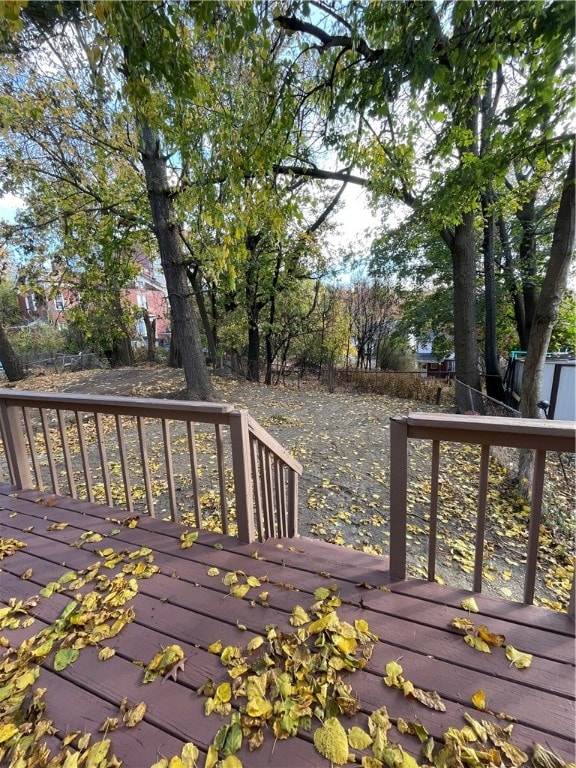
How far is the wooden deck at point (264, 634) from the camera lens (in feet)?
3.72

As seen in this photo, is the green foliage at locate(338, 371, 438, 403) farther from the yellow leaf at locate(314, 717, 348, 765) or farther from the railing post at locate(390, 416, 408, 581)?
the yellow leaf at locate(314, 717, 348, 765)

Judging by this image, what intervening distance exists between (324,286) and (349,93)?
12675 millimetres

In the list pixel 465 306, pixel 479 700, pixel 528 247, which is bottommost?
pixel 479 700

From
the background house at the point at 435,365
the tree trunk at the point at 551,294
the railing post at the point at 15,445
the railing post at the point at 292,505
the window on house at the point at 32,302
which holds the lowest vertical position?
the background house at the point at 435,365

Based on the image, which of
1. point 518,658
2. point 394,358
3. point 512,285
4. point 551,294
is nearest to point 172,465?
point 518,658

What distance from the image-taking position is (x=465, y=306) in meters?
7.61

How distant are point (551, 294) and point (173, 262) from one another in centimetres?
595

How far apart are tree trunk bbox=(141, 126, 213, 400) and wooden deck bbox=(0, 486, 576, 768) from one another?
4812mm

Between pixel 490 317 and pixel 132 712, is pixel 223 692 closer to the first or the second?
pixel 132 712

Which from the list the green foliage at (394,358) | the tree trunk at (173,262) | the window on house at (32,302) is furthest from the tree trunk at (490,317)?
the window on house at (32,302)

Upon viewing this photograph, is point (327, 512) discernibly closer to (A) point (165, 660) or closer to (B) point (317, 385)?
(A) point (165, 660)

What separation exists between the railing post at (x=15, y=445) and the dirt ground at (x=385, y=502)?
103 inches

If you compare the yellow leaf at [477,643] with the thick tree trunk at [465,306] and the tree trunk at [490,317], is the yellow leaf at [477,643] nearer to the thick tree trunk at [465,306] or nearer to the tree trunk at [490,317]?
the thick tree trunk at [465,306]

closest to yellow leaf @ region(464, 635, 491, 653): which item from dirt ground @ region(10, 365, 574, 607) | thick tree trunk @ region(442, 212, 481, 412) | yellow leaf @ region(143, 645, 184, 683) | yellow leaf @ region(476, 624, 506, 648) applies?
yellow leaf @ region(476, 624, 506, 648)
